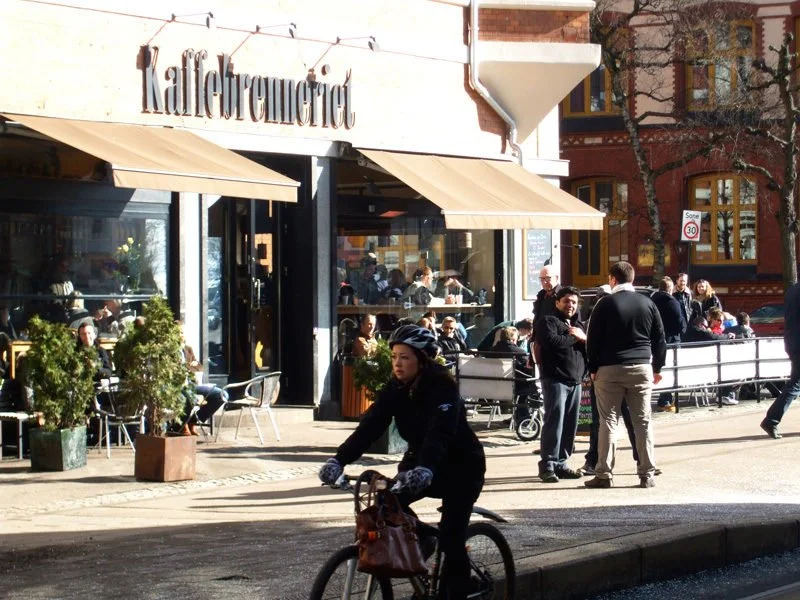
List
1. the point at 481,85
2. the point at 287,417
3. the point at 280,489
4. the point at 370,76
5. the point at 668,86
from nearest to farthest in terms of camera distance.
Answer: the point at 280,489
the point at 287,417
the point at 370,76
the point at 481,85
the point at 668,86

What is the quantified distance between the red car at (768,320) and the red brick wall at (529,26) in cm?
1638

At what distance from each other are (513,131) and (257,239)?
4216mm

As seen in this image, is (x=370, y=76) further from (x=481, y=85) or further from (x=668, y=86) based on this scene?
(x=668, y=86)

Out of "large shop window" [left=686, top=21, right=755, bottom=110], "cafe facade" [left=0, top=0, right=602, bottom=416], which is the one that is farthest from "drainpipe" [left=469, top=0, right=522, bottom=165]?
"large shop window" [left=686, top=21, right=755, bottom=110]

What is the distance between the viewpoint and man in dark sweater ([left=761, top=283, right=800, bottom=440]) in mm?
15102

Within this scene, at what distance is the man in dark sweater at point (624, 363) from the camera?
38.4 ft

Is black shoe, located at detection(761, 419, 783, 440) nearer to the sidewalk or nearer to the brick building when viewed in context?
the sidewalk

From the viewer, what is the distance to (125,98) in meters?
15.5

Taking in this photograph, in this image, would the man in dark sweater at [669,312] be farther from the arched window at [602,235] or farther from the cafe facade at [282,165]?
the arched window at [602,235]

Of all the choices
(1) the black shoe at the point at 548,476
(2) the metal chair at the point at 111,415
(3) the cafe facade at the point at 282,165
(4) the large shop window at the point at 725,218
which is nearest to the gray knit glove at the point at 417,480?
(1) the black shoe at the point at 548,476

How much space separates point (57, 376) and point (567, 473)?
443 centimetres

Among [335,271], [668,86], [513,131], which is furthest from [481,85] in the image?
[668,86]

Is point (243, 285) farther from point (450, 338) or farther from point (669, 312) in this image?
point (669, 312)

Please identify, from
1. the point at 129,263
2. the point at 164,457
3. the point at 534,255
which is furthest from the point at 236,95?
the point at 534,255
